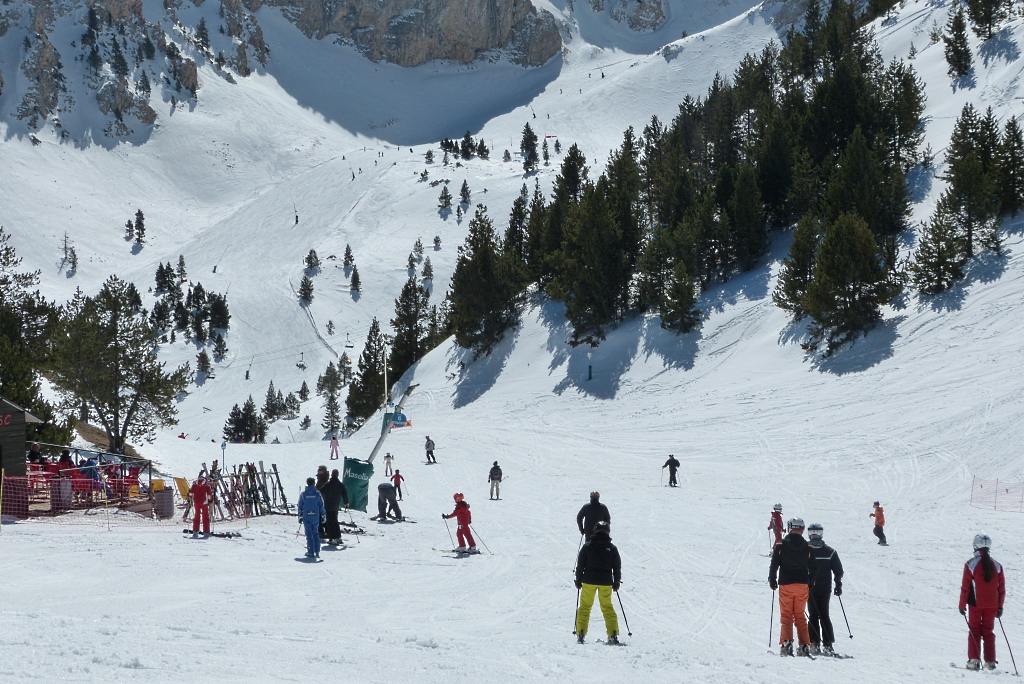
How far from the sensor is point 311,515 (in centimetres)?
1559

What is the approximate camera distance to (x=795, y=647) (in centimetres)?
1097

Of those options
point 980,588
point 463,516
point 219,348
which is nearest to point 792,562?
point 980,588

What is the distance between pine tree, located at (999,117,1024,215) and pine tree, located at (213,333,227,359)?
76476 mm

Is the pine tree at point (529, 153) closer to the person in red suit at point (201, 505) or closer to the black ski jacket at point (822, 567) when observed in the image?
the person in red suit at point (201, 505)

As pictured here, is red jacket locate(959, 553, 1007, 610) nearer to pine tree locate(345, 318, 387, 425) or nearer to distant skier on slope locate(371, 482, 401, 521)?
distant skier on slope locate(371, 482, 401, 521)

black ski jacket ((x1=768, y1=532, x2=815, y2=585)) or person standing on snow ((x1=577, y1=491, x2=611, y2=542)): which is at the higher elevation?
person standing on snow ((x1=577, y1=491, x2=611, y2=542))

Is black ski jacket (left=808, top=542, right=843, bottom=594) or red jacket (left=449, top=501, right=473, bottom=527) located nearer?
black ski jacket (left=808, top=542, right=843, bottom=594)

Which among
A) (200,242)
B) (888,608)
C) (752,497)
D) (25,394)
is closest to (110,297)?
(25,394)

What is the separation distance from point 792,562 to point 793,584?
9.9 inches

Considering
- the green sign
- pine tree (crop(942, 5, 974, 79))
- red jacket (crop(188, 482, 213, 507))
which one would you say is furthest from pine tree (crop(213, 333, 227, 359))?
red jacket (crop(188, 482, 213, 507))

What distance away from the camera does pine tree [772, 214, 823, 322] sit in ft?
143

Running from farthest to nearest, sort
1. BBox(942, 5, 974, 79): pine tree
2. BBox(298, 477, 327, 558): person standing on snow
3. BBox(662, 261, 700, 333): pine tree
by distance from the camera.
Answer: BBox(942, 5, 974, 79): pine tree
BBox(662, 261, 700, 333): pine tree
BBox(298, 477, 327, 558): person standing on snow

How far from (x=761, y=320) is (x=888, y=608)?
34.1m

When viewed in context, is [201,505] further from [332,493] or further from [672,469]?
[672,469]
